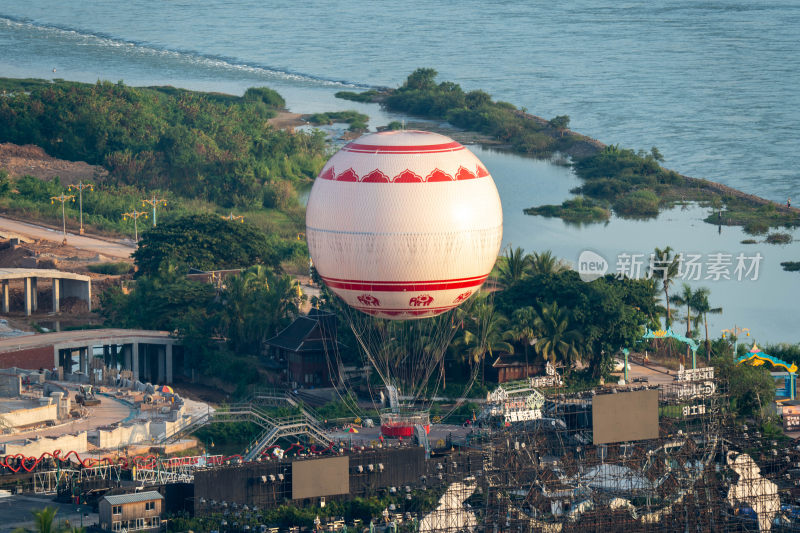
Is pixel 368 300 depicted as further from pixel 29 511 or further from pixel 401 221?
pixel 29 511

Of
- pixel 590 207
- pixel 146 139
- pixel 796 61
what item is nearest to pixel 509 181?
pixel 590 207

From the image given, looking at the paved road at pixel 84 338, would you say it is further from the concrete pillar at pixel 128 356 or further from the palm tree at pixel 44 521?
the palm tree at pixel 44 521

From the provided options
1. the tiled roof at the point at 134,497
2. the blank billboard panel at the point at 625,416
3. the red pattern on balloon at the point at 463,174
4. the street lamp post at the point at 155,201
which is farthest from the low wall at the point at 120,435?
the street lamp post at the point at 155,201

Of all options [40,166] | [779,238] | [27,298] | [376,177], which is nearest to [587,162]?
[779,238]

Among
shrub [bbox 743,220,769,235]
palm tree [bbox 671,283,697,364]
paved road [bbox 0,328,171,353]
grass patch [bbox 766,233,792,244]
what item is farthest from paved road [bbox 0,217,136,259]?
grass patch [bbox 766,233,792,244]

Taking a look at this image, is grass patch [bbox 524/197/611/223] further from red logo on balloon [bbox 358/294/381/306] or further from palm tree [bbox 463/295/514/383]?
red logo on balloon [bbox 358/294/381/306]

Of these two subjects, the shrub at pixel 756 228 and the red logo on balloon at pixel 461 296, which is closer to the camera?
the red logo on balloon at pixel 461 296
